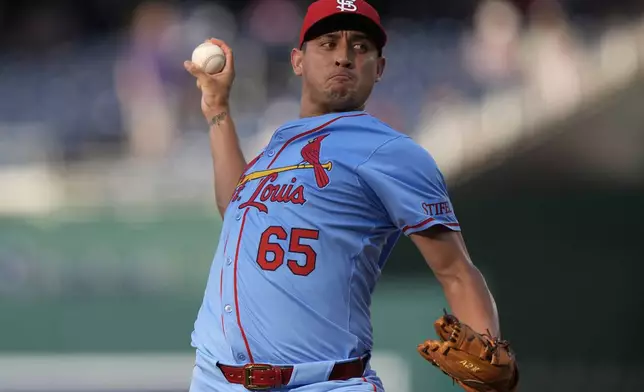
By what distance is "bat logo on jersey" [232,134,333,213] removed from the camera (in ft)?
8.96

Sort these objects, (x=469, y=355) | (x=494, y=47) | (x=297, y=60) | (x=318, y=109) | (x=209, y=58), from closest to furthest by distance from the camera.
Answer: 1. (x=469, y=355)
2. (x=318, y=109)
3. (x=297, y=60)
4. (x=209, y=58)
5. (x=494, y=47)

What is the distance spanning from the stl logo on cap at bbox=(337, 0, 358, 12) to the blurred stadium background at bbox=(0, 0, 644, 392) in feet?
10.1

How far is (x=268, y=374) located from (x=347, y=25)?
1.02 meters

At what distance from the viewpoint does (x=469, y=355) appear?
233cm

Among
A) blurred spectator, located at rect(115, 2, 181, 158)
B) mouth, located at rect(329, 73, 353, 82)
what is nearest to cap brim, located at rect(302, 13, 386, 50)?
mouth, located at rect(329, 73, 353, 82)

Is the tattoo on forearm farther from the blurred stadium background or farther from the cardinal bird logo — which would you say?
the blurred stadium background

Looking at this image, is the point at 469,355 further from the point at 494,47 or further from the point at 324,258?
the point at 494,47

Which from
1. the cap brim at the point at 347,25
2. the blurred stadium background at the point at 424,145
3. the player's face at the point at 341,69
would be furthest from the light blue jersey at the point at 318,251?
the blurred stadium background at the point at 424,145

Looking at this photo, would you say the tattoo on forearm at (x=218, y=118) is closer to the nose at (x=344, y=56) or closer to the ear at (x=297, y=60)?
the ear at (x=297, y=60)

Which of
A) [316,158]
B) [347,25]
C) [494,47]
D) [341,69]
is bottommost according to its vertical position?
[316,158]

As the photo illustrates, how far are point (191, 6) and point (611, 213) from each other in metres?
3.67

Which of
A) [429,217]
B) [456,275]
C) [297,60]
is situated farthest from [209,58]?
[456,275]

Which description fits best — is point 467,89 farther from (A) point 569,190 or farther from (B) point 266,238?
(B) point 266,238

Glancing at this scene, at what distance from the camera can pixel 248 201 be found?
2.84m
